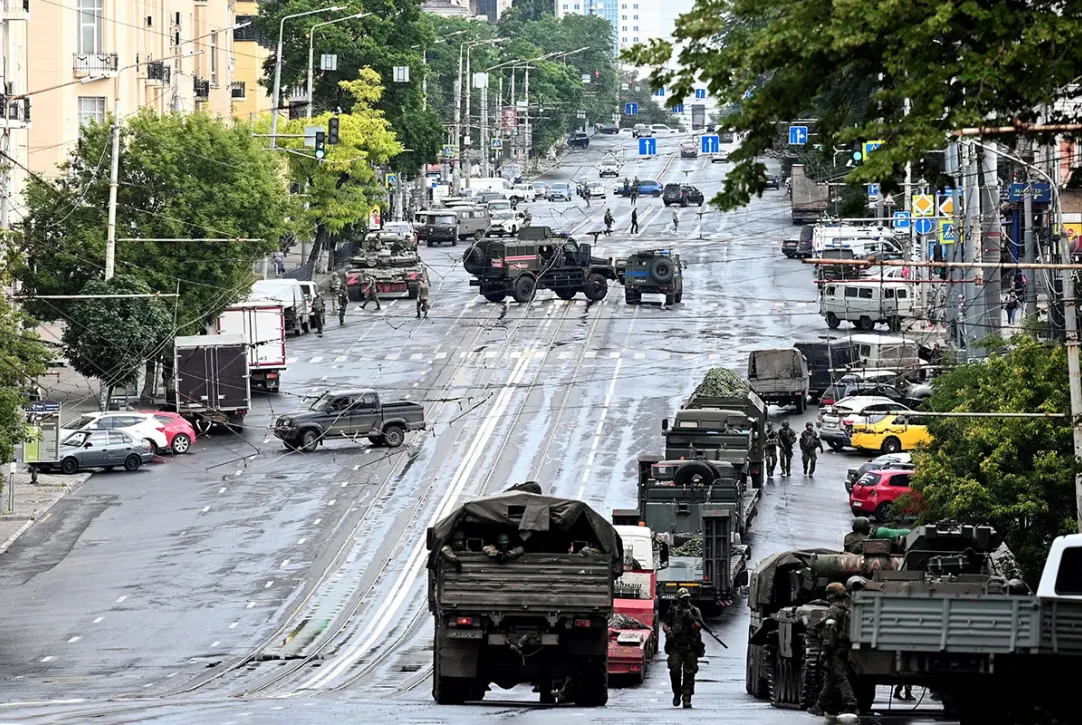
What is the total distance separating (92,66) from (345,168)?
15907mm

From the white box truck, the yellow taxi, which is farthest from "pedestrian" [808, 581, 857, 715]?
the white box truck

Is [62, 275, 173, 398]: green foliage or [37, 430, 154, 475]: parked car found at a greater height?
[62, 275, 173, 398]: green foliage

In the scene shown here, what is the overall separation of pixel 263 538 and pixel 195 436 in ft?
42.3

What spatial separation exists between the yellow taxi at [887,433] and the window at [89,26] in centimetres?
3593

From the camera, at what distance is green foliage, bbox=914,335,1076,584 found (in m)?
39.3

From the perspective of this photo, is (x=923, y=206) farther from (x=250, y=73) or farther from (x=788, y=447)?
(x=250, y=73)

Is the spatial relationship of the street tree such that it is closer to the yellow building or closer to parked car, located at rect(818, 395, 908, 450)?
the yellow building

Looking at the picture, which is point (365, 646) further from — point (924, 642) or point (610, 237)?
point (610, 237)

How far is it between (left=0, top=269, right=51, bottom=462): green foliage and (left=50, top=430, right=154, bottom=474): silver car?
370 inches

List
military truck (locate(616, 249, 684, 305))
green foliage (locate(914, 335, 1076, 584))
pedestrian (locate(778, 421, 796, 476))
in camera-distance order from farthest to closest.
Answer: military truck (locate(616, 249, 684, 305)) < pedestrian (locate(778, 421, 796, 476)) < green foliage (locate(914, 335, 1076, 584))

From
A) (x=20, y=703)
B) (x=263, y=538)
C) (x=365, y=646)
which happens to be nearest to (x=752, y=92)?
(x=20, y=703)

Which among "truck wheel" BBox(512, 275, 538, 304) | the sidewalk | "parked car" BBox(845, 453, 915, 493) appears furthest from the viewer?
"truck wheel" BBox(512, 275, 538, 304)

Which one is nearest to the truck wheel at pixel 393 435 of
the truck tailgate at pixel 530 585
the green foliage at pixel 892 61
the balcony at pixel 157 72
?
the truck tailgate at pixel 530 585

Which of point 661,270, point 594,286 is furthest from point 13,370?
point 594,286
